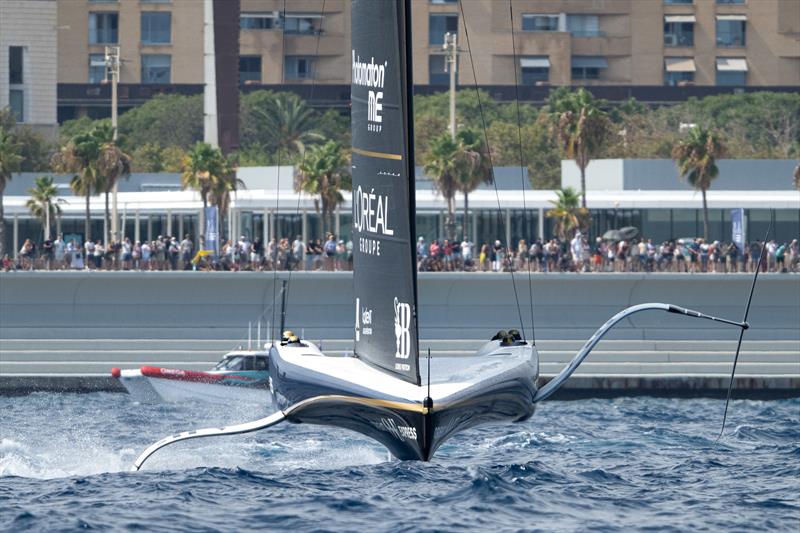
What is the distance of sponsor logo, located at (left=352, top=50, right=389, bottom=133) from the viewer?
22.2 meters

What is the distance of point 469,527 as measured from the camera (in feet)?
62.2

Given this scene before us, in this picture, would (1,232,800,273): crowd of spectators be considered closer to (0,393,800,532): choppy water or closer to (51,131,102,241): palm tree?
(51,131,102,241): palm tree

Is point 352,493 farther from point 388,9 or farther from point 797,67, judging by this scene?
point 797,67

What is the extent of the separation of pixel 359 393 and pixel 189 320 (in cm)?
2853

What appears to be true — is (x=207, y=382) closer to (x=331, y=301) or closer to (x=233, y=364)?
(x=233, y=364)

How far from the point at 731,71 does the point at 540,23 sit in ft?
51.0

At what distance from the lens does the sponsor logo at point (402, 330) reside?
21859 mm

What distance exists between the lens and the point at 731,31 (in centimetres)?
12169

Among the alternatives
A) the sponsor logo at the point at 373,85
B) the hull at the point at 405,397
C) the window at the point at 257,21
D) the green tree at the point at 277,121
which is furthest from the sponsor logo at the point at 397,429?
the window at the point at 257,21

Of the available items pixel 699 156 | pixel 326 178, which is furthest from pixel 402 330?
pixel 699 156

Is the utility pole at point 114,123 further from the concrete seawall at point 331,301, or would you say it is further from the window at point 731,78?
the window at point 731,78

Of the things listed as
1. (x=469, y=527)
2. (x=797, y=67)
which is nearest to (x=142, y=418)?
(x=469, y=527)

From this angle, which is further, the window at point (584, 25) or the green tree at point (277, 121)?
the window at point (584, 25)

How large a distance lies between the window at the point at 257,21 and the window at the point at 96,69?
441 inches
